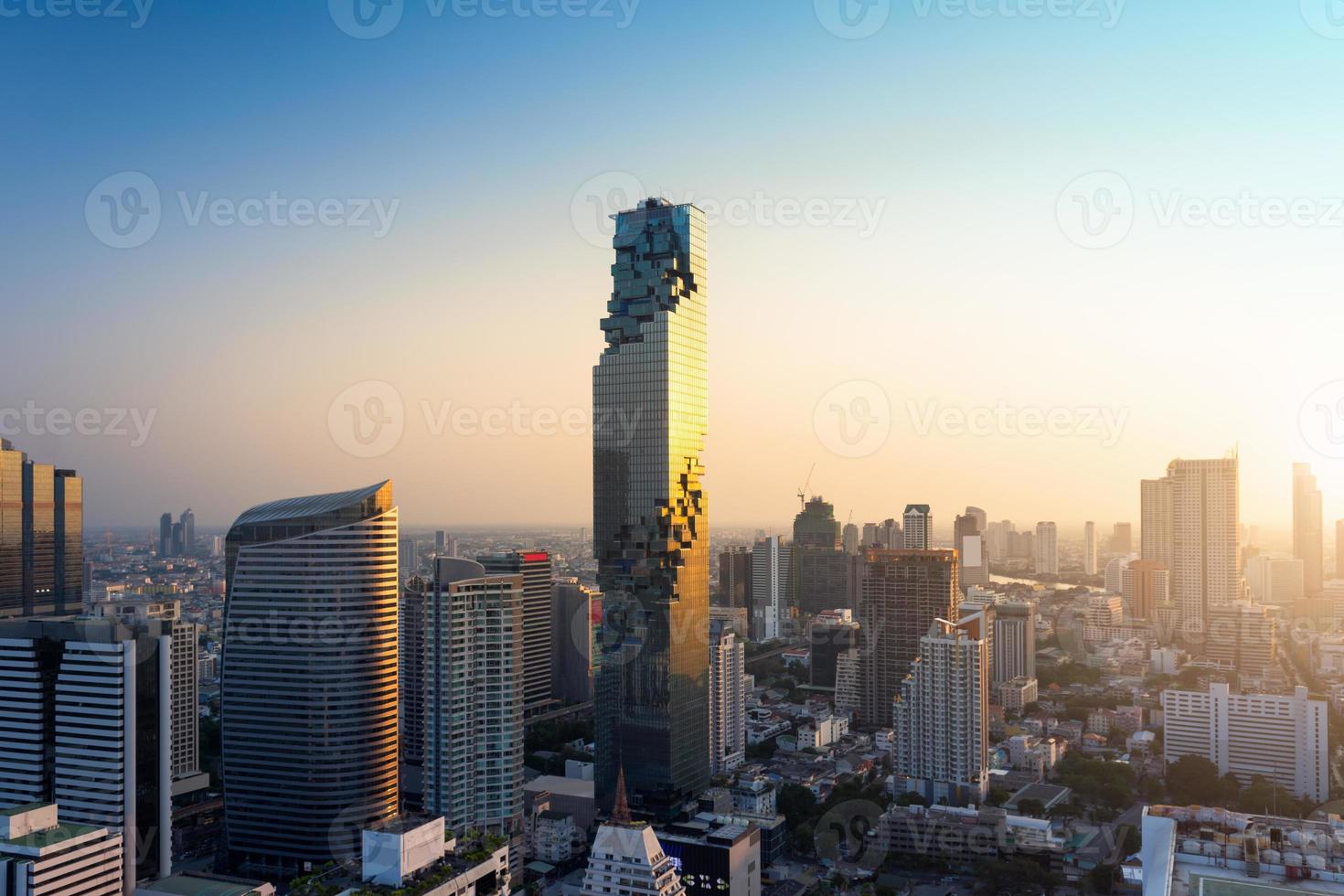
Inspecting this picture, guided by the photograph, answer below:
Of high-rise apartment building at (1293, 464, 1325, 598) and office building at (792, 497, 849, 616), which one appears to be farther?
office building at (792, 497, 849, 616)

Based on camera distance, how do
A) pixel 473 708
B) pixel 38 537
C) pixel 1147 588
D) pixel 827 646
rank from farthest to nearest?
1. pixel 1147 588
2. pixel 827 646
3. pixel 38 537
4. pixel 473 708

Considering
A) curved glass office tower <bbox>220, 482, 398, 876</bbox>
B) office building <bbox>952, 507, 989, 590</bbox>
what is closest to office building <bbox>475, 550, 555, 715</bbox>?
curved glass office tower <bbox>220, 482, 398, 876</bbox>

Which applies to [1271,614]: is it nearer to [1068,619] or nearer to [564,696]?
[1068,619]

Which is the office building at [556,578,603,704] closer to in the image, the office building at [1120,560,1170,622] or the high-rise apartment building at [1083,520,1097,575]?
the office building at [1120,560,1170,622]

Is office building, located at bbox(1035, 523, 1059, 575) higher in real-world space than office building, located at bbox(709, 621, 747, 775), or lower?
higher

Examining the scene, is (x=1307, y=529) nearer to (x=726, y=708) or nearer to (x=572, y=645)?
(x=726, y=708)

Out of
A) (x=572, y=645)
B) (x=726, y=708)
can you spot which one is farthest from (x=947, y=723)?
(x=572, y=645)
